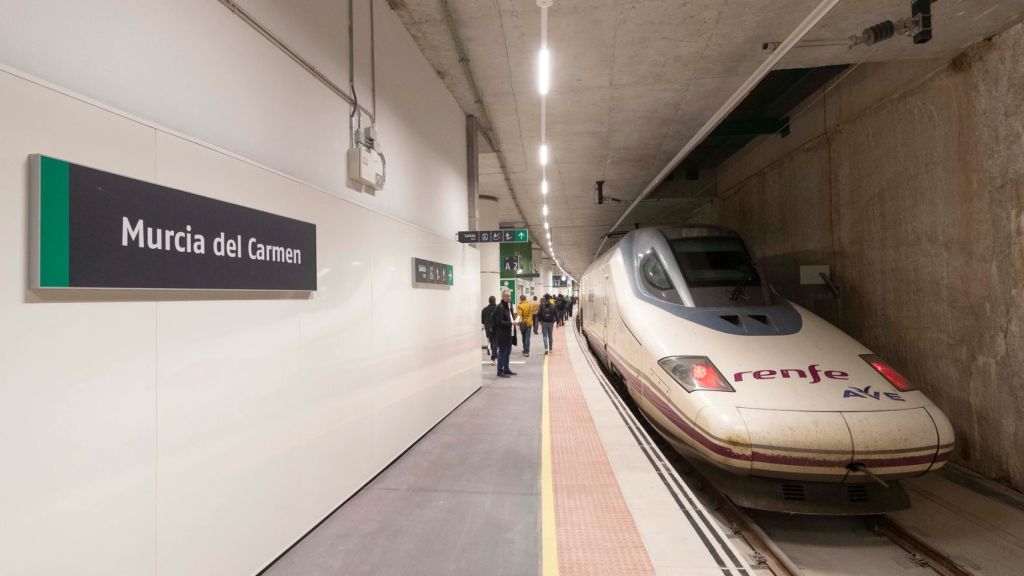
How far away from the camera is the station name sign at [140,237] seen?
1.48 metres

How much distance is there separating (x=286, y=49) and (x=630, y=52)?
4062 mm

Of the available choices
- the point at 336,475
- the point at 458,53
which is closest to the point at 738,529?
the point at 336,475

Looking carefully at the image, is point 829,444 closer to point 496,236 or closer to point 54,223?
point 54,223

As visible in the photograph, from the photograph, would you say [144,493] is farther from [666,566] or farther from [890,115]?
[890,115]

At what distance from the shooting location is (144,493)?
1.78 m

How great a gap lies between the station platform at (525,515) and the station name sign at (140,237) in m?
1.67

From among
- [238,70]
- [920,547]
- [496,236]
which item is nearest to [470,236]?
[496,236]

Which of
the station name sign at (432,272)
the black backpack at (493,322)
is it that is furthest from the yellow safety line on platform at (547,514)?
the black backpack at (493,322)

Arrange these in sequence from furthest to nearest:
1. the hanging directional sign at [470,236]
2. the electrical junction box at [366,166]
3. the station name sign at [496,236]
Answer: the hanging directional sign at [470,236], the station name sign at [496,236], the electrical junction box at [366,166]

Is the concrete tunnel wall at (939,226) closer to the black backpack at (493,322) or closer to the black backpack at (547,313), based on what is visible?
the black backpack at (493,322)

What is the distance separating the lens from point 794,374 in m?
3.27

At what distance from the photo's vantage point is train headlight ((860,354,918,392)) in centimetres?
327

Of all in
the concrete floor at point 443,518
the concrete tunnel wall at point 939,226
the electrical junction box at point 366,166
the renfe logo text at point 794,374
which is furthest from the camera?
Result: the concrete tunnel wall at point 939,226

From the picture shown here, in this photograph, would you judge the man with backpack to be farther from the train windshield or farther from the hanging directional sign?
the train windshield
